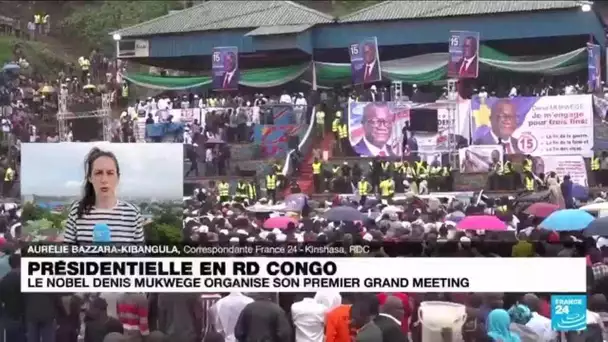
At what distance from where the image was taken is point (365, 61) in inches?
476

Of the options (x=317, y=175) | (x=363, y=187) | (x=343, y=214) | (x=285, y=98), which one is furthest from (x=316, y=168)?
(x=343, y=214)

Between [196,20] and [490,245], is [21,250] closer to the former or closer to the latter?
[490,245]

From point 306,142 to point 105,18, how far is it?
116 inches

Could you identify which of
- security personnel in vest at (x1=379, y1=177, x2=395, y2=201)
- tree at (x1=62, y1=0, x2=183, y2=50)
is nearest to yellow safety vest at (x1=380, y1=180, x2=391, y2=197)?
security personnel in vest at (x1=379, y1=177, x2=395, y2=201)

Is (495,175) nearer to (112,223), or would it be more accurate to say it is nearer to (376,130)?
(376,130)

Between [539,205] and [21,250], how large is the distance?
576 centimetres

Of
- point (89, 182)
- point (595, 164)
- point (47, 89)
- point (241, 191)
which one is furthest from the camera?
point (595, 164)

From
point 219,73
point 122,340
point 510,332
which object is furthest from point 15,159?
point 510,332

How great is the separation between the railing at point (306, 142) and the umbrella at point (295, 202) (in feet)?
1.29

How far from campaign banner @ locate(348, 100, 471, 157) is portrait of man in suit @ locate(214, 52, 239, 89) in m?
1.57

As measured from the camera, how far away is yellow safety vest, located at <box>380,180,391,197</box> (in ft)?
38.4

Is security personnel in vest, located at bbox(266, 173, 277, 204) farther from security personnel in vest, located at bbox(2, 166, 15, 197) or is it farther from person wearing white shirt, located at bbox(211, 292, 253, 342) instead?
person wearing white shirt, located at bbox(211, 292, 253, 342)

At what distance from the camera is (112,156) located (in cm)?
815

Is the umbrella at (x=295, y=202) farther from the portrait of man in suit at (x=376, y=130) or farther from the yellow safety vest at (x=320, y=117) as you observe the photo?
the portrait of man in suit at (x=376, y=130)
